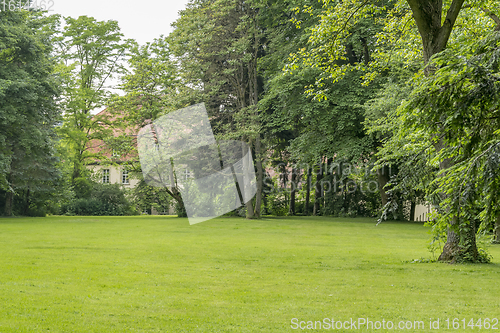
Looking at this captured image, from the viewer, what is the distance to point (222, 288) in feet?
28.5

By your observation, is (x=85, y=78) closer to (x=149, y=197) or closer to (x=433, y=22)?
(x=149, y=197)

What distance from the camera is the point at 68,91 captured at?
139ft

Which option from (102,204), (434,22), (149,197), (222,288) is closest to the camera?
(222,288)

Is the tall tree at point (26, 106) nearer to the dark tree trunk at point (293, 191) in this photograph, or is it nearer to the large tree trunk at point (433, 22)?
the dark tree trunk at point (293, 191)

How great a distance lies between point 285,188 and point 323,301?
34353 millimetres

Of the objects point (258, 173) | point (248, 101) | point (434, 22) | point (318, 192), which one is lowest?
point (318, 192)

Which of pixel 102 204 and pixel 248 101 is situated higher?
pixel 248 101

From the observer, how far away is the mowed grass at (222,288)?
6480 mm

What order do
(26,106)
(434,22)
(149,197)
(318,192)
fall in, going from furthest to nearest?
(149,197) < (318,192) < (26,106) < (434,22)

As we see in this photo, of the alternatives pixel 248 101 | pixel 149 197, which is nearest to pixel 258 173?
pixel 248 101

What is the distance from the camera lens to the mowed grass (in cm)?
648

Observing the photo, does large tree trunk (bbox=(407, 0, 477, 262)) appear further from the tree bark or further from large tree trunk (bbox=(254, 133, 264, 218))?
large tree trunk (bbox=(254, 133, 264, 218))

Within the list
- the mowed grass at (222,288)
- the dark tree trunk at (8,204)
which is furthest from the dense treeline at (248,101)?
the mowed grass at (222,288)

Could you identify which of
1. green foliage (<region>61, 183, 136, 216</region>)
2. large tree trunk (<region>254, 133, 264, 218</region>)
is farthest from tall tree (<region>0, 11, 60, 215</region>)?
large tree trunk (<region>254, 133, 264, 218</region>)
